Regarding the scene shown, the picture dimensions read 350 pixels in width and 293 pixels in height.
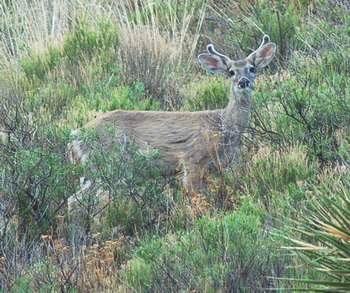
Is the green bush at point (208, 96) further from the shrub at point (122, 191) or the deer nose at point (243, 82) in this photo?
the shrub at point (122, 191)

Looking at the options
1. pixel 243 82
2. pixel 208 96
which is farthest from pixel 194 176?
pixel 208 96

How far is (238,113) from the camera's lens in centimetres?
975

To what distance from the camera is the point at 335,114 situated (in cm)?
878

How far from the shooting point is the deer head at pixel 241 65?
9.68 m

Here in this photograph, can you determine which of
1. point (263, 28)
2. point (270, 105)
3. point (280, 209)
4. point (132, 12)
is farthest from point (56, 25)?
point (280, 209)

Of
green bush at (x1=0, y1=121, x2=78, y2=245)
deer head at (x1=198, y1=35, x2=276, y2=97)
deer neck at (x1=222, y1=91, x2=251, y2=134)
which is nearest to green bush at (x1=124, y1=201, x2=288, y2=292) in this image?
green bush at (x1=0, y1=121, x2=78, y2=245)

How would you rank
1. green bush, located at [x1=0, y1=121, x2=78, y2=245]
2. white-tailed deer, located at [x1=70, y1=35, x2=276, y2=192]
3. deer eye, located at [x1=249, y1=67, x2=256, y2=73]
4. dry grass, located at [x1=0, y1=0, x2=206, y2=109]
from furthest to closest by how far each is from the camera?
dry grass, located at [x1=0, y1=0, x2=206, y2=109] → deer eye, located at [x1=249, y1=67, x2=256, y2=73] → white-tailed deer, located at [x1=70, y1=35, x2=276, y2=192] → green bush, located at [x1=0, y1=121, x2=78, y2=245]

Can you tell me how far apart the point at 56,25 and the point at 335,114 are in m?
5.31

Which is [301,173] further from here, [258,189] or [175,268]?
[175,268]

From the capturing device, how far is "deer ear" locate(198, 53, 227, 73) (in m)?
10.0

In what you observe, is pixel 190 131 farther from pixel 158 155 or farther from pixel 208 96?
pixel 208 96

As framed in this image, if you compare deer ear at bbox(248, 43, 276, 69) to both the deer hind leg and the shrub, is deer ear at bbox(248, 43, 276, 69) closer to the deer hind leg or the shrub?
the deer hind leg

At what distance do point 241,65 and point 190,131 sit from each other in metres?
0.81

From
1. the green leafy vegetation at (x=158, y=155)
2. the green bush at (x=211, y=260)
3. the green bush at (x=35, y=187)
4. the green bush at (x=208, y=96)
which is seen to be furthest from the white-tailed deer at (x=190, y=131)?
the green bush at (x=211, y=260)
